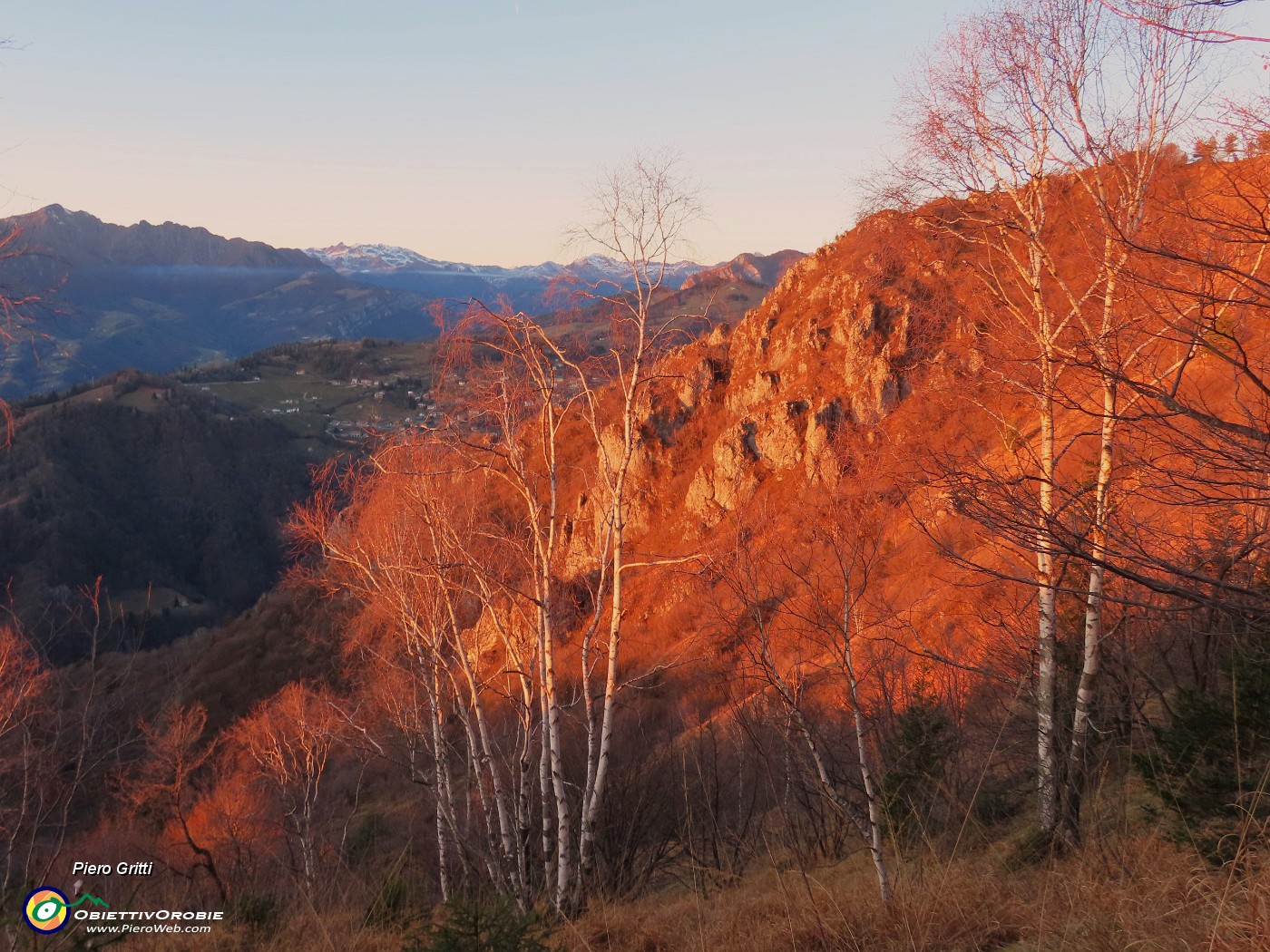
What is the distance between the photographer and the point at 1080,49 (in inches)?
300

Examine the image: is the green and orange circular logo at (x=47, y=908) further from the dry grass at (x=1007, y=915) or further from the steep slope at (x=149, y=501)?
the steep slope at (x=149, y=501)

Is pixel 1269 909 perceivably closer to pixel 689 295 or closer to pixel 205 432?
pixel 689 295

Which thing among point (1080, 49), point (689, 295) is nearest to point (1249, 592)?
point (689, 295)

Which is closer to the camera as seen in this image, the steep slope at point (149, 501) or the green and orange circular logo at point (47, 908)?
the green and orange circular logo at point (47, 908)

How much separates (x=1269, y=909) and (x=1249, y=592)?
161cm

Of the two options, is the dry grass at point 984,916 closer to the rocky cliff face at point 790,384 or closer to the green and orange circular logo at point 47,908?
the green and orange circular logo at point 47,908

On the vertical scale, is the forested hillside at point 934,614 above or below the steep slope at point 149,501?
above

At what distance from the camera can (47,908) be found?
20.8 feet
